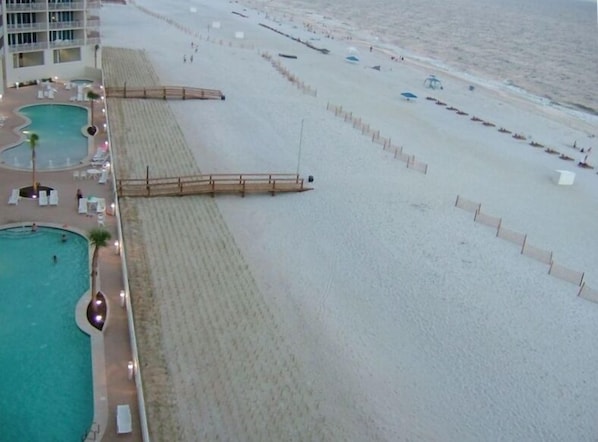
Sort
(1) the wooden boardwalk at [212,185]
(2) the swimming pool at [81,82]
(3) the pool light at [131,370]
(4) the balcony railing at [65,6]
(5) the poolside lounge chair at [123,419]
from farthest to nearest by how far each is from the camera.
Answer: (2) the swimming pool at [81,82]
(4) the balcony railing at [65,6]
(1) the wooden boardwalk at [212,185]
(3) the pool light at [131,370]
(5) the poolside lounge chair at [123,419]

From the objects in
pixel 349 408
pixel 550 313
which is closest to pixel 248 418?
pixel 349 408

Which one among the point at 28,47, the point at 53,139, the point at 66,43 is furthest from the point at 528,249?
the point at 66,43

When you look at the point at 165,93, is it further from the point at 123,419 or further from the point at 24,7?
the point at 123,419

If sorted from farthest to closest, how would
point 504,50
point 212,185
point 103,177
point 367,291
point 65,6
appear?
point 504,50 < point 65,6 < point 212,185 < point 103,177 < point 367,291

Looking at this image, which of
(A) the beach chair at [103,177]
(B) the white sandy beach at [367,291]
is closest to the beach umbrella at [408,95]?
(B) the white sandy beach at [367,291]

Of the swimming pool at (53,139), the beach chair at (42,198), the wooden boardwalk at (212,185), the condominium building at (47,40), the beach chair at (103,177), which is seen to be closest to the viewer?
the beach chair at (42,198)

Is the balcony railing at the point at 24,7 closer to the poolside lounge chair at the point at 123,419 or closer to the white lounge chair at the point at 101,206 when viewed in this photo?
the white lounge chair at the point at 101,206

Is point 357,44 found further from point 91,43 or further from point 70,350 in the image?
point 70,350
